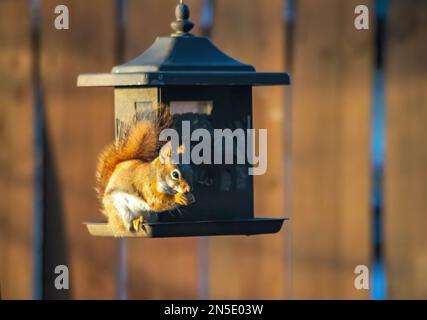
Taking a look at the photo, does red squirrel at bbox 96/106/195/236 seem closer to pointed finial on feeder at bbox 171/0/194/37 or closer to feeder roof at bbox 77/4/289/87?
feeder roof at bbox 77/4/289/87

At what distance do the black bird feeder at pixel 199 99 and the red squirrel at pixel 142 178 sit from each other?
0.20 feet

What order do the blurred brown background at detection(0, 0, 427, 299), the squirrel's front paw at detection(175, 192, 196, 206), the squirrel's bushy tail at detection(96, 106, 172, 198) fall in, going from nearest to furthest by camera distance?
the squirrel's front paw at detection(175, 192, 196, 206), the squirrel's bushy tail at detection(96, 106, 172, 198), the blurred brown background at detection(0, 0, 427, 299)

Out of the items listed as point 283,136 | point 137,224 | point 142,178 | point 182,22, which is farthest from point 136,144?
point 283,136

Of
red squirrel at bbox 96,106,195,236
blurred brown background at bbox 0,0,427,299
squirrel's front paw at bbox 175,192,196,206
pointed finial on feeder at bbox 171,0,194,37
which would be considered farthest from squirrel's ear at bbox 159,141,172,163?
blurred brown background at bbox 0,0,427,299

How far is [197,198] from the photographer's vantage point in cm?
419

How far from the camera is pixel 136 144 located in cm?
405

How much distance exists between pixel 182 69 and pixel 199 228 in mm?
484

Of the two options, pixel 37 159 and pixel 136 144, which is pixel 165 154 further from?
pixel 37 159

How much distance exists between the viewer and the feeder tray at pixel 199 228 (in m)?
3.99

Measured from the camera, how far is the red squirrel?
396 centimetres

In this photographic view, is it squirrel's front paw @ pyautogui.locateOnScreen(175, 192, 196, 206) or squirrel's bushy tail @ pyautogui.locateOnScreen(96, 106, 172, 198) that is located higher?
squirrel's bushy tail @ pyautogui.locateOnScreen(96, 106, 172, 198)

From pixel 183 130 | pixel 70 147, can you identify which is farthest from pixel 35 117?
pixel 183 130

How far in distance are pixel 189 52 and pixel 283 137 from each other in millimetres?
1396

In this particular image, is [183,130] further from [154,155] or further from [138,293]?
[138,293]
